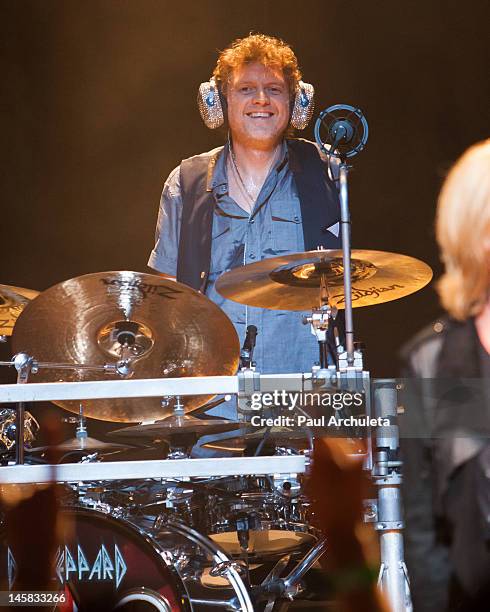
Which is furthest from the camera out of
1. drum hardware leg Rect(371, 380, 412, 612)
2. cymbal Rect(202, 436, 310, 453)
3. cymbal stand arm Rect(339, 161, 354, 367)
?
cymbal stand arm Rect(339, 161, 354, 367)

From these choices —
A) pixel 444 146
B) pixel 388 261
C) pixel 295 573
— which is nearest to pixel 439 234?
pixel 388 261

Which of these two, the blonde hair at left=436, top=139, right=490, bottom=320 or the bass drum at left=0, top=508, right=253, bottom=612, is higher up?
the blonde hair at left=436, top=139, right=490, bottom=320

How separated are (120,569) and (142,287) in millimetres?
636

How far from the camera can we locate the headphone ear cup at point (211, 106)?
3295mm

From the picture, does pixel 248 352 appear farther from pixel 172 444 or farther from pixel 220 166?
pixel 220 166

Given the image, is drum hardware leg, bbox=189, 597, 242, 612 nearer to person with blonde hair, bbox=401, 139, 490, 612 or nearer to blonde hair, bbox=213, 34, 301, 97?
person with blonde hair, bbox=401, 139, 490, 612

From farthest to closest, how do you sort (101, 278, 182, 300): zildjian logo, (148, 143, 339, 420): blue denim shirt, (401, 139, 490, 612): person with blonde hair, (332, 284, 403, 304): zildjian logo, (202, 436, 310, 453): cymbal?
1. (148, 143, 339, 420): blue denim shirt
2. (332, 284, 403, 304): zildjian logo
3. (101, 278, 182, 300): zildjian logo
4. (202, 436, 310, 453): cymbal
5. (401, 139, 490, 612): person with blonde hair

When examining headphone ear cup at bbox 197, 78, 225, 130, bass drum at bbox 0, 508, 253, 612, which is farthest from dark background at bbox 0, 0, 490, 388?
bass drum at bbox 0, 508, 253, 612

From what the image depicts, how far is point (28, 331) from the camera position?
2.41 metres

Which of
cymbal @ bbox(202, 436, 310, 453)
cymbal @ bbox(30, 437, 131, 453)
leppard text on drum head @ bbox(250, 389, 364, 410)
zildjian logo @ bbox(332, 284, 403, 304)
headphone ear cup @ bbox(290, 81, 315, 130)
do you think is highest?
headphone ear cup @ bbox(290, 81, 315, 130)

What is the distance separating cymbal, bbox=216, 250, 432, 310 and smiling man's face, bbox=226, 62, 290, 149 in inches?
33.9

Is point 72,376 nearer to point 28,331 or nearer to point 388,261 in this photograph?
point 28,331

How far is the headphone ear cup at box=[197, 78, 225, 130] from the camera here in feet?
10.8

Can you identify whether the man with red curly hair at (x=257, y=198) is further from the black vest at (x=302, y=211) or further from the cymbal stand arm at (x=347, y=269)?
the cymbal stand arm at (x=347, y=269)
